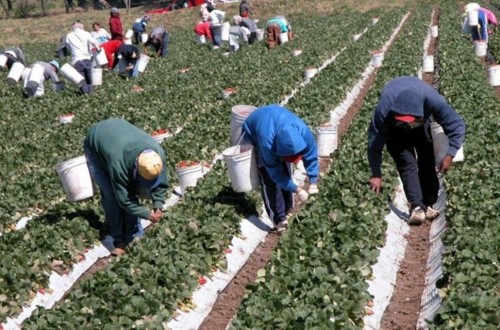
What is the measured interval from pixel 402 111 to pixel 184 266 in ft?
7.23

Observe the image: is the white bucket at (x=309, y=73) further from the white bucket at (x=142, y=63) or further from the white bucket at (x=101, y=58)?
the white bucket at (x=101, y=58)

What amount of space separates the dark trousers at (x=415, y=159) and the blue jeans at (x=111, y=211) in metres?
2.57

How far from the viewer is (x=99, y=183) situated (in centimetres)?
698

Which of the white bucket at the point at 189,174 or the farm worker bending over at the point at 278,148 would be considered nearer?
the farm worker bending over at the point at 278,148

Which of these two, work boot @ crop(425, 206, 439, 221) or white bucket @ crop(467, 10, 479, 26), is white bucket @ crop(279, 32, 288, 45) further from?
work boot @ crop(425, 206, 439, 221)

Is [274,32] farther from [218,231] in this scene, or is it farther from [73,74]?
[218,231]

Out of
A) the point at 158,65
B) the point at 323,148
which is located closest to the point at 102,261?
the point at 323,148

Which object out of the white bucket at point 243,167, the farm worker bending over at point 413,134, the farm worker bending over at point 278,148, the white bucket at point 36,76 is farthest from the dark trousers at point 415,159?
the white bucket at point 36,76

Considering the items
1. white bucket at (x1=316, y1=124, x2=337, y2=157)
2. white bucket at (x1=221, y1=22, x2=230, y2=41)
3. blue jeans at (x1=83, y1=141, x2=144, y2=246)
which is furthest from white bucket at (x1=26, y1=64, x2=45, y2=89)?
blue jeans at (x1=83, y1=141, x2=144, y2=246)

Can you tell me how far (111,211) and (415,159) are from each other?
9.43 feet

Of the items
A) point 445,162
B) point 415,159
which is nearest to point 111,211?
point 415,159

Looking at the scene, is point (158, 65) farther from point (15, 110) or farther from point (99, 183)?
point (99, 183)

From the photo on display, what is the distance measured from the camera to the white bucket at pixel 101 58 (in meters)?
18.5

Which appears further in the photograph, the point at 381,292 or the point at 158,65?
the point at 158,65
